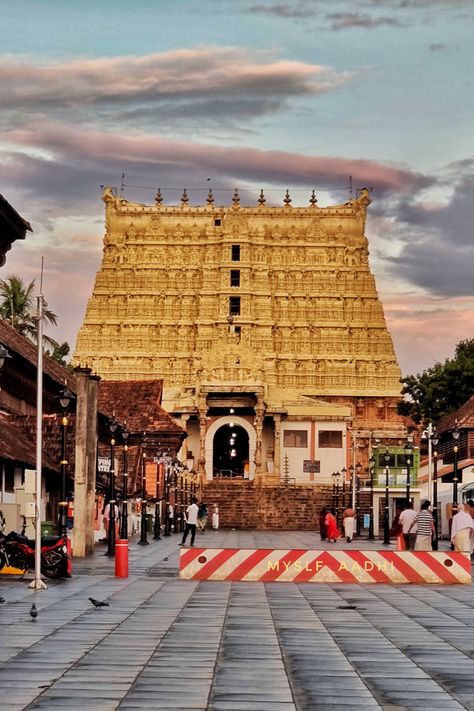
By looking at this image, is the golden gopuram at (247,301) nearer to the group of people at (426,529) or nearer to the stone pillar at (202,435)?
the stone pillar at (202,435)

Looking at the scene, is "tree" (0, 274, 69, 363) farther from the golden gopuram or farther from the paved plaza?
the paved plaza

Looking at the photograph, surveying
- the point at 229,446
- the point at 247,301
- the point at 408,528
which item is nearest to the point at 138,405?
the point at 408,528

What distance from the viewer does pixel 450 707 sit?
38.2 feet

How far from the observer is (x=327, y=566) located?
29.3m

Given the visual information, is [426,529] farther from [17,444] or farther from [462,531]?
[17,444]

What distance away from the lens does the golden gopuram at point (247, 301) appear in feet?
426

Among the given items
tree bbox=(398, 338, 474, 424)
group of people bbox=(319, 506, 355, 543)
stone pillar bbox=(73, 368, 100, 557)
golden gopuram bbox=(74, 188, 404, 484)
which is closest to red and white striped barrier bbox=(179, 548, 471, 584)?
stone pillar bbox=(73, 368, 100, 557)

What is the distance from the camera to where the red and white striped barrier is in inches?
1144

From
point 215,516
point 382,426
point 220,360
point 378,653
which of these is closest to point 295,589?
point 378,653

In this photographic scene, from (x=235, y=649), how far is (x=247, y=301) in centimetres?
11601

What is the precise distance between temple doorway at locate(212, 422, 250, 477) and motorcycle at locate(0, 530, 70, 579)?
87.1 metres

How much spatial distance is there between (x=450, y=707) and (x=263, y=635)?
237 inches

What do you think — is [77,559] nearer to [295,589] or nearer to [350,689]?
[295,589]

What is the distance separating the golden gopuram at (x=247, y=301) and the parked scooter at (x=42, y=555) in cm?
9405
